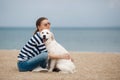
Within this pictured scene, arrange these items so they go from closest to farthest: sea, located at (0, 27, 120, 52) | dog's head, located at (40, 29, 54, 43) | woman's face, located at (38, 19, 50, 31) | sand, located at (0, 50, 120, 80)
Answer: sand, located at (0, 50, 120, 80), dog's head, located at (40, 29, 54, 43), woman's face, located at (38, 19, 50, 31), sea, located at (0, 27, 120, 52)

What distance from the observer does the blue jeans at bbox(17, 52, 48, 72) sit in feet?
26.8

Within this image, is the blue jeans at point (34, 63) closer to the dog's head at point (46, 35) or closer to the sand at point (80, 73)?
the sand at point (80, 73)

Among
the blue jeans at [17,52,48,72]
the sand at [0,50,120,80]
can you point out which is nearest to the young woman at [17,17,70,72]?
the blue jeans at [17,52,48,72]

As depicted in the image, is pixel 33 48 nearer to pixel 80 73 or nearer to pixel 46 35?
pixel 46 35

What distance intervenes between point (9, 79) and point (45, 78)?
66 centimetres

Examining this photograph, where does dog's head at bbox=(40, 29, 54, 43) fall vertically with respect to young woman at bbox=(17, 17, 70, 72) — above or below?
above

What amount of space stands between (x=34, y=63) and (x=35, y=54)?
192 millimetres

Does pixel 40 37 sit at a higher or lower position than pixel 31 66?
higher

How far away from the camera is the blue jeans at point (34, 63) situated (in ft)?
26.8

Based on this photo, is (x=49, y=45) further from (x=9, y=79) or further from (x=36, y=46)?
(x=9, y=79)

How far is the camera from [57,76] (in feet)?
25.6

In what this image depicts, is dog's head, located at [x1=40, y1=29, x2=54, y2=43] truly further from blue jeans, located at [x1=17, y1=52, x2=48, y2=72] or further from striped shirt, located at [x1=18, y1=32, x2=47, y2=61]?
blue jeans, located at [x1=17, y1=52, x2=48, y2=72]

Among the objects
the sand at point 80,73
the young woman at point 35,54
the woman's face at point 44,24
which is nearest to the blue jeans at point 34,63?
the young woman at point 35,54

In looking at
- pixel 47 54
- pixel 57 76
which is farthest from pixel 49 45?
pixel 57 76
